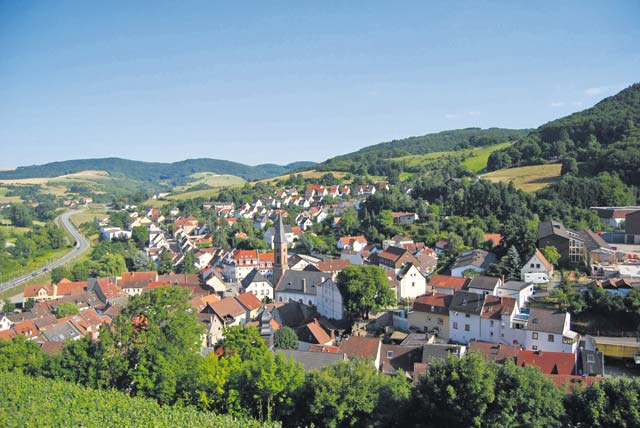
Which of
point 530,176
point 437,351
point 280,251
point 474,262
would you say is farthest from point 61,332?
point 530,176

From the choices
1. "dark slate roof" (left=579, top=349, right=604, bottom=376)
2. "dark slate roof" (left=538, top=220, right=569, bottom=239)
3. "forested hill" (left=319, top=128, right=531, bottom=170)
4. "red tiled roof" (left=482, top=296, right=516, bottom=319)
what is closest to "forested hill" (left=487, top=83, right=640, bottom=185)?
→ "dark slate roof" (left=538, top=220, right=569, bottom=239)

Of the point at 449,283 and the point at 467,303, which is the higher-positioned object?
the point at 467,303

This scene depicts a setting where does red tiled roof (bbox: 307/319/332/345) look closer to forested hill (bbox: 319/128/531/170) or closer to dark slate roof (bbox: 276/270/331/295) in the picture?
dark slate roof (bbox: 276/270/331/295)

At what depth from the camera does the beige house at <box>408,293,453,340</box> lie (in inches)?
1451

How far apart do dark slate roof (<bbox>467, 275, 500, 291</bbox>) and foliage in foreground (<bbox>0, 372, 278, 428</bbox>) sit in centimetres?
2584

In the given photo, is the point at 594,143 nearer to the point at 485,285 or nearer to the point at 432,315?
the point at 485,285

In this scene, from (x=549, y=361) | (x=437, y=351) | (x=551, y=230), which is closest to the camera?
(x=549, y=361)

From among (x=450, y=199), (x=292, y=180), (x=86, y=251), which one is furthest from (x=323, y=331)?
(x=292, y=180)

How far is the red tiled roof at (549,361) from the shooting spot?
2741cm

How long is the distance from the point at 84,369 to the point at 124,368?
2.49 meters

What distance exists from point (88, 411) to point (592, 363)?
26.8m

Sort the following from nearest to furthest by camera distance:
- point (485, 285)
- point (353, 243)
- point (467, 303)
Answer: point (467, 303) < point (485, 285) < point (353, 243)

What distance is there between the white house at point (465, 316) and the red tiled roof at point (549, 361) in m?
5.94

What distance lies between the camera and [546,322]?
31.4m
